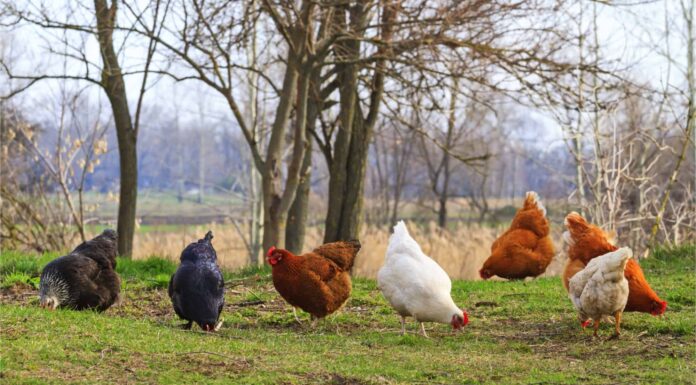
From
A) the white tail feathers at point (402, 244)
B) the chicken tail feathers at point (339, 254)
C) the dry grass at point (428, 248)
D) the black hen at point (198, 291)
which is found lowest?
the dry grass at point (428, 248)

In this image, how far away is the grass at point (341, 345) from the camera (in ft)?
19.6

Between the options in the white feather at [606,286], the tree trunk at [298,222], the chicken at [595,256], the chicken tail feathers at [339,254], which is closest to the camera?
the white feather at [606,286]

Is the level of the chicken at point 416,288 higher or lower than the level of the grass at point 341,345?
higher

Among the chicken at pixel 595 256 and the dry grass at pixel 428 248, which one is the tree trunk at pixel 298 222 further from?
the chicken at pixel 595 256

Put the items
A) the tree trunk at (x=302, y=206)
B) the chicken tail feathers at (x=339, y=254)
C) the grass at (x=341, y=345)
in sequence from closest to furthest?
the grass at (x=341, y=345) < the chicken tail feathers at (x=339, y=254) < the tree trunk at (x=302, y=206)

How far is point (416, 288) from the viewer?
786 centimetres

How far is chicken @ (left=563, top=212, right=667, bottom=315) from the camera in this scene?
7969mm

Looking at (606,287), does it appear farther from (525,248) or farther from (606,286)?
(525,248)

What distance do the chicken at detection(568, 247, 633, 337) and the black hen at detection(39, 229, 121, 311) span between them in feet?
15.6

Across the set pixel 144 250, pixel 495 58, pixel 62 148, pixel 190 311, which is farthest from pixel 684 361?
pixel 144 250

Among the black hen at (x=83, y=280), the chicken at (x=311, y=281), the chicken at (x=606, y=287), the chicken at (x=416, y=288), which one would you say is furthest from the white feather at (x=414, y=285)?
the black hen at (x=83, y=280)

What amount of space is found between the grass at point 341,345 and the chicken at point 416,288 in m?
0.22

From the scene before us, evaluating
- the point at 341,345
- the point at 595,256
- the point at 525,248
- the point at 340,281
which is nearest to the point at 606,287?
the point at 595,256

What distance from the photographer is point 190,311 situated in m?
7.84
